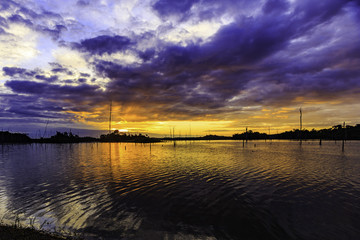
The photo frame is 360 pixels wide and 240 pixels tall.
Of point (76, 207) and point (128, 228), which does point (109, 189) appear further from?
point (128, 228)

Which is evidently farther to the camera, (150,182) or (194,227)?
(150,182)

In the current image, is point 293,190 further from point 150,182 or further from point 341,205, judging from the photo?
point 150,182

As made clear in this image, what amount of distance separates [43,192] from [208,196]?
56.2ft

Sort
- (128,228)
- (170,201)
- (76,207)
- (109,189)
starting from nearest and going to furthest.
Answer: (128,228)
(76,207)
(170,201)
(109,189)

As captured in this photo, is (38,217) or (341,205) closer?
(38,217)

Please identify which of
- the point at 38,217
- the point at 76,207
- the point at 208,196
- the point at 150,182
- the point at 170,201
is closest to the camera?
the point at 38,217

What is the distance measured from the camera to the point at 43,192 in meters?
18.7

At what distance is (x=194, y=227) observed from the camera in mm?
11562

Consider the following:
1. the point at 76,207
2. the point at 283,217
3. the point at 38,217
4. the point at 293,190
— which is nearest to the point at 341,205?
the point at 293,190

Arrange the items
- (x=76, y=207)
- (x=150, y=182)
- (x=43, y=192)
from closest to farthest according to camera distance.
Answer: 1. (x=76, y=207)
2. (x=43, y=192)
3. (x=150, y=182)

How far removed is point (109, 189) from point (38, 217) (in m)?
7.66

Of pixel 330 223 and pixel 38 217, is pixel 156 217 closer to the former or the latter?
pixel 38 217

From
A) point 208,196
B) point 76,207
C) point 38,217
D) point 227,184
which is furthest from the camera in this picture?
point 227,184

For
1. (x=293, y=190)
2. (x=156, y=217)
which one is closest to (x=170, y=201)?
(x=156, y=217)
